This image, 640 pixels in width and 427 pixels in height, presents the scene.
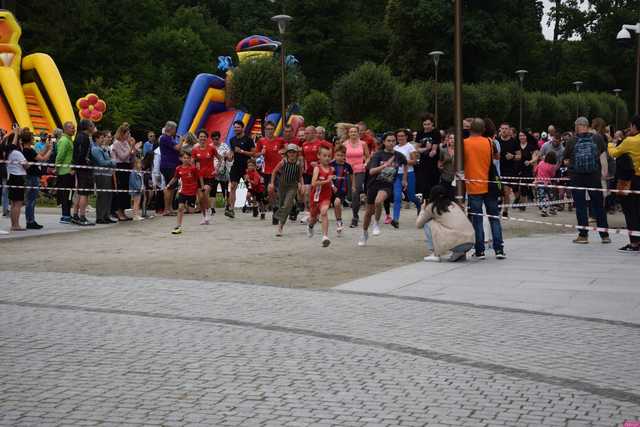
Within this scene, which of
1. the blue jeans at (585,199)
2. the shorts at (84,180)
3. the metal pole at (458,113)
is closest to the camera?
the metal pole at (458,113)

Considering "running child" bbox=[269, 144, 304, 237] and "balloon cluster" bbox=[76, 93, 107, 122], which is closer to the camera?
"running child" bbox=[269, 144, 304, 237]

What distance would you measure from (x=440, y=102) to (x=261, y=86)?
14.0 metres

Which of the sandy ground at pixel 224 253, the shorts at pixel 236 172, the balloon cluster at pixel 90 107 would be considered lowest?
the sandy ground at pixel 224 253

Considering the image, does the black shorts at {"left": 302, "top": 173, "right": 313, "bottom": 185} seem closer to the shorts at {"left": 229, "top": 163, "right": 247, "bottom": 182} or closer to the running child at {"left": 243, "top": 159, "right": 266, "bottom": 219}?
the running child at {"left": 243, "top": 159, "right": 266, "bottom": 219}

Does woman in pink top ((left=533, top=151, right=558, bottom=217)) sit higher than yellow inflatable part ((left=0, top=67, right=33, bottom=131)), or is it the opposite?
yellow inflatable part ((left=0, top=67, right=33, bottom=131))

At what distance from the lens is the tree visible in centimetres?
4697

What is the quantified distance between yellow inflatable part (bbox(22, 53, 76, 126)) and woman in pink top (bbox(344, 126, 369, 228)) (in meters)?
19.5

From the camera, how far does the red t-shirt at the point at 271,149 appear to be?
20.7 metres

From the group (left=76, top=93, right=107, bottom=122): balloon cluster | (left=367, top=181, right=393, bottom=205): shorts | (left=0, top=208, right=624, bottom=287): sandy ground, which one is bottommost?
(left=0, top=208, right=624, bottom=287): sandy ground

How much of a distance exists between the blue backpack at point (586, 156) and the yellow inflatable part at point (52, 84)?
81.2ft

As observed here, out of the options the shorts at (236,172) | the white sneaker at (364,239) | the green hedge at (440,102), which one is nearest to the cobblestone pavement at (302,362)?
the white sneaker at (364,239)

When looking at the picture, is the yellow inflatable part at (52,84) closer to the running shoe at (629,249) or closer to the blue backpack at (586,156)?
the blue backpack at (586,156)

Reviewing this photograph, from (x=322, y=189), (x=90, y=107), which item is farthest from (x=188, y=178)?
(x=90, y=107)

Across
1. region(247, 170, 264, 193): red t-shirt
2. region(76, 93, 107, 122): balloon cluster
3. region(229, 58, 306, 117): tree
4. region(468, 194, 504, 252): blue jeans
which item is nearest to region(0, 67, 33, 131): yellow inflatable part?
region(76, 93, 107, 122): balloon cluster
